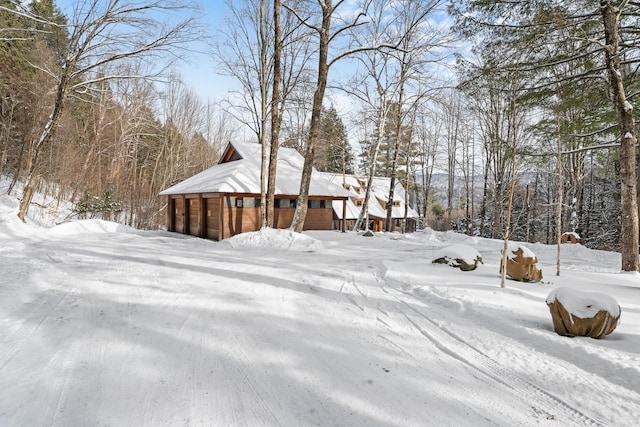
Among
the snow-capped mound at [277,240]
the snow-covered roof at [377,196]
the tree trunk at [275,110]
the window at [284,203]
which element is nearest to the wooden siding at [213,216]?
the window at [284,203]

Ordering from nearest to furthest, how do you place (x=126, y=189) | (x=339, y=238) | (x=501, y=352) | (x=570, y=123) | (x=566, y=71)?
(x=501, y=352)
(x=566, y=71)
(x=570, y=123)
(x=339, y=238)
(x=126, y=189)

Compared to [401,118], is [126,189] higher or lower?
lower

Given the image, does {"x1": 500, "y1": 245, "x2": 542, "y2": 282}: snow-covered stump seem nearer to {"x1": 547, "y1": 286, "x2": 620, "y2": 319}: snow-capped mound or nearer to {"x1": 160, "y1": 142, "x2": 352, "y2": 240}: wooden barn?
{"x1": 547, "y1": 286, "x2": 620, "y2": 319}: snow-capped mound

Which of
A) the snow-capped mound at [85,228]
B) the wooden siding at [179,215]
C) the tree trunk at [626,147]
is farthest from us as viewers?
the wooden siding at [179,215]

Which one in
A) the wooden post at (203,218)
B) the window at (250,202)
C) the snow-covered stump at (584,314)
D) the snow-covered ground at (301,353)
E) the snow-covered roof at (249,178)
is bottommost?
the snow-covered ground at (301,353)

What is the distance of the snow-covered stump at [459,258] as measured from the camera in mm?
6402

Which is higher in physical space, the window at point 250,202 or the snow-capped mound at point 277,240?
the window at point 250,202

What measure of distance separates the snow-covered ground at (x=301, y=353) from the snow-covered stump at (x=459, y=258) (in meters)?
1.10

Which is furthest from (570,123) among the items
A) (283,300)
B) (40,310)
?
(40,310)

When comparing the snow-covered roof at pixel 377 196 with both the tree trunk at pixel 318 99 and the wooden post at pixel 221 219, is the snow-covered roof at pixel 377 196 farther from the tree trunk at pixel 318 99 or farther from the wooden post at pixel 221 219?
the tree trunk at pixel 318 99

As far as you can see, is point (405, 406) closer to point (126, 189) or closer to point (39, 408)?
point (39, 408)

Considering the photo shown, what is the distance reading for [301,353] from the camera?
9.27 ft

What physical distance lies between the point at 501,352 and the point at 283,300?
101 inches

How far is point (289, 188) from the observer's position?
1490cm
